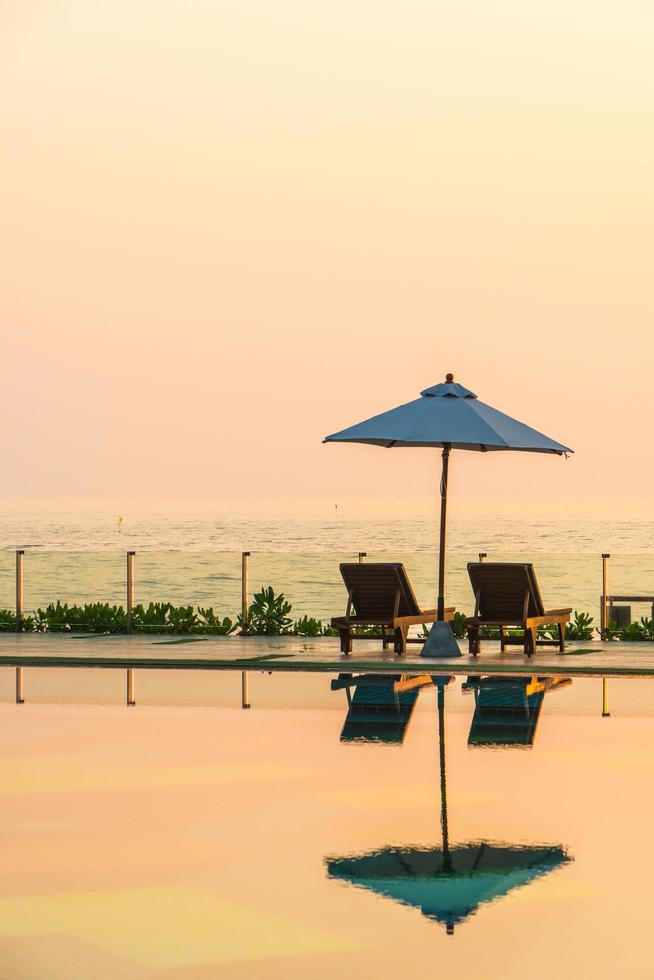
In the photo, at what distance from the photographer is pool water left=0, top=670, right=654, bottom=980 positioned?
19.5 feet

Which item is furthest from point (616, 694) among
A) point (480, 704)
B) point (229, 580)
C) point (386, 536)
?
point (386, 536)

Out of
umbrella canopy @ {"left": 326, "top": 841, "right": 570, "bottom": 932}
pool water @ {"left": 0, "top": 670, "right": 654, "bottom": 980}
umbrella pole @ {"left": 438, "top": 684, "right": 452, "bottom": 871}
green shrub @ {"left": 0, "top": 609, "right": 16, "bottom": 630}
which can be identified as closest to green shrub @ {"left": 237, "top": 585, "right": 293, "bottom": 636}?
green shrub @ {"left": 0, "top": 609, "right": 16, "bottom": 630}

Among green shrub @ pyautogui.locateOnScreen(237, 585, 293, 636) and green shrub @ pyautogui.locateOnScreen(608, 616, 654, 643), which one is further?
green shrub @ pyautogui.locateOnScreen(237, 585, 293, 636)

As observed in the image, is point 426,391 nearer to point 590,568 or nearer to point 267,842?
point 267,842

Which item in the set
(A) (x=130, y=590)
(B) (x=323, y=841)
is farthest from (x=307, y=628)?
(B) (x=323, y=841)

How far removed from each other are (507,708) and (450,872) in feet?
22.0

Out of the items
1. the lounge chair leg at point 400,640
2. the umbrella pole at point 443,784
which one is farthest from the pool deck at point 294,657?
the umbrella pole at point 443,784

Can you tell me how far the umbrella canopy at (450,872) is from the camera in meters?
6.71

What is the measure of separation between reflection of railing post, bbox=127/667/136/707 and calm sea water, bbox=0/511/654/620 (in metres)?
6.08

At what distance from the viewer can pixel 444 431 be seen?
18.4 metres

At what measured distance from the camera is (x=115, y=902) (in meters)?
6.70

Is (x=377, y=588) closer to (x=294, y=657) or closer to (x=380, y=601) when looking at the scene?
(x=380, y=601)

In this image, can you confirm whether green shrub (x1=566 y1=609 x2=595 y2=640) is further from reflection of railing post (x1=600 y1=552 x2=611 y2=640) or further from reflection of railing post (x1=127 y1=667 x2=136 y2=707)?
reflection of railing post (x1=127 y1=667 x2=136 y2=707)

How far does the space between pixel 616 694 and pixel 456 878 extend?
26.9ft
